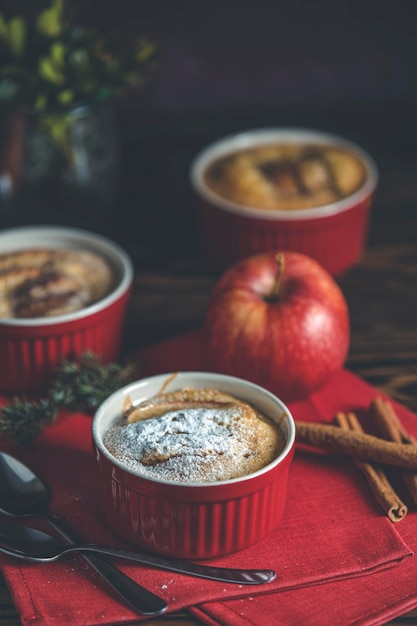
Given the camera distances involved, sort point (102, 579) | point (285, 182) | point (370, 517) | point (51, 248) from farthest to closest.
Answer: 1. point (285, 182)
2. point (51, 248)
3. point (370, 517)
4. point (102, 579)

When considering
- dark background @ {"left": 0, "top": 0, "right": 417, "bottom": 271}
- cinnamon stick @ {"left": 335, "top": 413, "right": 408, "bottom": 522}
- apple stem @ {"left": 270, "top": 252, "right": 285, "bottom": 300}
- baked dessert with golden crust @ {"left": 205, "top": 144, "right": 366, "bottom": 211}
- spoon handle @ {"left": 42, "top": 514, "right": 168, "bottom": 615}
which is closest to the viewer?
spoon handle @ {"left": 42, "top": 514, "right": 168, "bottom": 615}

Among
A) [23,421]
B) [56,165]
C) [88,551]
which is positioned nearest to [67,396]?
[23,421]

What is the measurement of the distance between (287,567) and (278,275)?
0.50m

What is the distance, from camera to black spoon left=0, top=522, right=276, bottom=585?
1067mm

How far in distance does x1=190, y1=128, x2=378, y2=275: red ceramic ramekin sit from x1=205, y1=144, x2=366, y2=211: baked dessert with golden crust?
0.06 ft

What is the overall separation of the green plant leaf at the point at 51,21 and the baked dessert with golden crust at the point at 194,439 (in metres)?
0.80

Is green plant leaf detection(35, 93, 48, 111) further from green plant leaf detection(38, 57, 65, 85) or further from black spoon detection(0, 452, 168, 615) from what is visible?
black spoon detection(0, 452, 168, 615)

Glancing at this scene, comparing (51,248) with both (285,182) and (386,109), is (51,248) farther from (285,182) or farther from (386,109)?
(386,109)

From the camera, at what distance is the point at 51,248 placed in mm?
1628

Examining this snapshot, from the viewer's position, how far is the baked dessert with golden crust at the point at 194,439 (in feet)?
3.61

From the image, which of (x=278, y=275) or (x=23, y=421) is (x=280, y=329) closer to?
(x=278, y=275)

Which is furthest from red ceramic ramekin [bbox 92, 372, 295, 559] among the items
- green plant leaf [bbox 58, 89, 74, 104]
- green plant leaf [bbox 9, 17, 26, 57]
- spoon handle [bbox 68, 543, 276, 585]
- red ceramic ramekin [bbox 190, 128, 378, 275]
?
green plant leaf [bbox 9, 17, 26, 57]

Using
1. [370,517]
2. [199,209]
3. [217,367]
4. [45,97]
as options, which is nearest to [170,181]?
[199,209]

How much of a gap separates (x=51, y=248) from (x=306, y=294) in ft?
1.64
